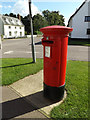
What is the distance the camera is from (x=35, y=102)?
2.99 metres

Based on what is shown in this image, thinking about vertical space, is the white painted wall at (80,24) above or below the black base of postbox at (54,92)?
above

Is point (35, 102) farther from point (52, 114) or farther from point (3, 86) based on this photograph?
point (3, 86)

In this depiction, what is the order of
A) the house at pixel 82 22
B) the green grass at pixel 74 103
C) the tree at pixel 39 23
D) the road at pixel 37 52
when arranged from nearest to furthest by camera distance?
the green grass at pixel 74 103, the road at pixel 37 52, the house at pixel 82 22, the tree at pixel 39 23

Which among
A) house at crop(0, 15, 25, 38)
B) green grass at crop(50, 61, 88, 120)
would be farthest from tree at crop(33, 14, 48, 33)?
green grass at crop(50, 61, 88, 120)

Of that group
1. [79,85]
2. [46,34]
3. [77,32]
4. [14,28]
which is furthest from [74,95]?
[14,28]

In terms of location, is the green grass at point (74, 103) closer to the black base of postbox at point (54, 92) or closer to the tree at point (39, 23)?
the black base of postbox at point (54, 92)

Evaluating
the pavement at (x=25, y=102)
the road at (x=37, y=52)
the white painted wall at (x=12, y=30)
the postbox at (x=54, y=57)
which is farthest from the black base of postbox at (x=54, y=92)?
the white painted wall at (x=12, y=30)

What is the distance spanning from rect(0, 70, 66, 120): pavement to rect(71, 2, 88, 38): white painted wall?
21.2 m

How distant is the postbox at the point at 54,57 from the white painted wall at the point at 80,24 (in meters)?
21.7

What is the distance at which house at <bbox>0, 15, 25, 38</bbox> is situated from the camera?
118 feet

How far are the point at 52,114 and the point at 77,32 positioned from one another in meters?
22.7

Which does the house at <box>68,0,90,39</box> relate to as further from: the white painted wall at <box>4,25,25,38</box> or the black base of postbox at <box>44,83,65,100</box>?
the white painted wall at <box>4,25,25,38</box>

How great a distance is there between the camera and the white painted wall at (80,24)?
2191 cm

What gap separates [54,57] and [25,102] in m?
1.51
